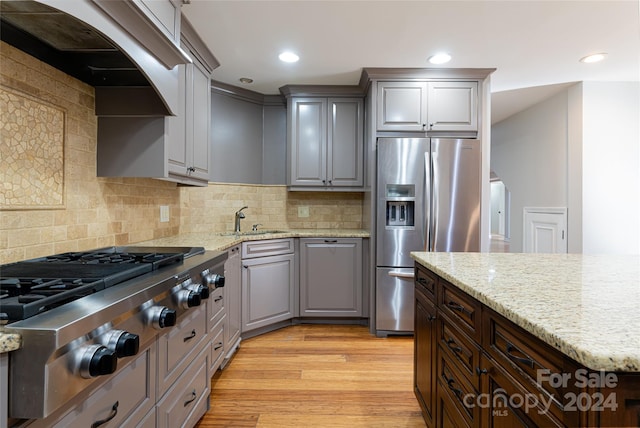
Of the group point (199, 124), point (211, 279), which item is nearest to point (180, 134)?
point (199, 124)

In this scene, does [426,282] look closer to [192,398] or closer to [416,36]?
[192,398]

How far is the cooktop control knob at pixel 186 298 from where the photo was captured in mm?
1284

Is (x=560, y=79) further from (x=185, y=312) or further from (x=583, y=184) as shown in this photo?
(x=185, y=312)

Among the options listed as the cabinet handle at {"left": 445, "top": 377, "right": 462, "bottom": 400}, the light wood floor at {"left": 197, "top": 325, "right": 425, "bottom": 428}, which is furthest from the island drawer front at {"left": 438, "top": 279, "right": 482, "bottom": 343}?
the light wood floor at {"left": 197, "top": 325, "right": 425, "bottom": 428}

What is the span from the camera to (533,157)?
414cm

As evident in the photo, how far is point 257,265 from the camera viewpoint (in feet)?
9.46

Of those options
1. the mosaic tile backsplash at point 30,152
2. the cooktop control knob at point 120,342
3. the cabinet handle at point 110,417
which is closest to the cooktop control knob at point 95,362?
the cooktop control knob at point 120,342

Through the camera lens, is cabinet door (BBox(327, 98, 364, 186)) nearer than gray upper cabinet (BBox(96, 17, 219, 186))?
No

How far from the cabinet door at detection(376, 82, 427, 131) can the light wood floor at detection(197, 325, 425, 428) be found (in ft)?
6.47

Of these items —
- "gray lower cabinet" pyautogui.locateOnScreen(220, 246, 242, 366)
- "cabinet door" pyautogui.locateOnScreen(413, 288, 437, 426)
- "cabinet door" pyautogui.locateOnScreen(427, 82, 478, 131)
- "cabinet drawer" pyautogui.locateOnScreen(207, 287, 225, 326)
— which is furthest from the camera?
"cabinet door" pyautogui.locateOnScreen(427, 82, 478, 131)

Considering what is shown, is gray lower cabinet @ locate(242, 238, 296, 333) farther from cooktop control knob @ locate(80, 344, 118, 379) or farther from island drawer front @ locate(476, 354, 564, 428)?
island drawer front @ locate(476, 354, 564, 428)

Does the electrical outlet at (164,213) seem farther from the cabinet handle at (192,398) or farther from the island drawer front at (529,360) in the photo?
the island drawer front at (529,360)

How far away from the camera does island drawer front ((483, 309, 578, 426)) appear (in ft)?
2.31

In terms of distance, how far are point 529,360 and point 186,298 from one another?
116 cm
